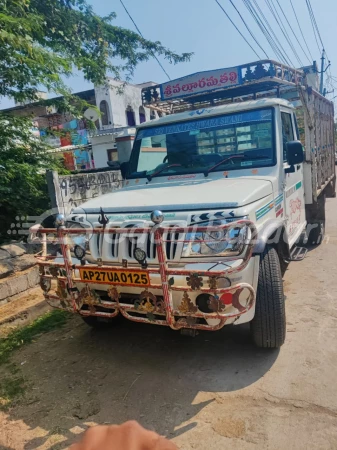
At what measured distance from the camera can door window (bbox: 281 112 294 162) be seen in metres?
4.00

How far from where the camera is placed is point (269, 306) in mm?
2928

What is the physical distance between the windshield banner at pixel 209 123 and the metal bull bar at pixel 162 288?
5.93 ft

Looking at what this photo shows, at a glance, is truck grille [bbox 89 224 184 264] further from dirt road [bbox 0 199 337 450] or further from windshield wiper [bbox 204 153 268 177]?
windshield wiper [bbox 204 153 268 177]

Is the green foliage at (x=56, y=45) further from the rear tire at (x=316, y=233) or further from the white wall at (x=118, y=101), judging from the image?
the white wall at (x=118, y=101)

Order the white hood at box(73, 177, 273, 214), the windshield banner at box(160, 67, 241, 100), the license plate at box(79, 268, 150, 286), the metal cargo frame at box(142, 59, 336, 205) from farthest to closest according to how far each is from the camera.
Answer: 1. the windshield banner at box(160, 67, 241, 100)
2. the metal cargo frame at box(142, 59, 336, 205)
3. the white hood at box(73, 177, 273, 214)
4. the license plate at box(79, 268, 150, 286)

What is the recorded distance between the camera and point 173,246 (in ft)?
9.18

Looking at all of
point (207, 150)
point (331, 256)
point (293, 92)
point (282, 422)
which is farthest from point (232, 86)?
point (282, 422)

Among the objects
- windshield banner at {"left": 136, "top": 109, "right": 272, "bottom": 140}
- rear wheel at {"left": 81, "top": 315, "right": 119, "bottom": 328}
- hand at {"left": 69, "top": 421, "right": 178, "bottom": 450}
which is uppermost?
windshield banner at {"left": 136, "top": 109, "right": 272, "bottom": 140}

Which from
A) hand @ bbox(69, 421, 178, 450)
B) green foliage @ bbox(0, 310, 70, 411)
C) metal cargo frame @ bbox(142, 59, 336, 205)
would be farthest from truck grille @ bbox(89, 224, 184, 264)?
Answer: metal cargo frame @ bbox(142, 59, 336, 205)

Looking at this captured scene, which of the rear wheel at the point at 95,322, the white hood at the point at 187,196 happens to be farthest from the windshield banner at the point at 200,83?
the rear wheel at the point at 95,322

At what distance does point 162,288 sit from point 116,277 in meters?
0.39

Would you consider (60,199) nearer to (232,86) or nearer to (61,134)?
(61,134)

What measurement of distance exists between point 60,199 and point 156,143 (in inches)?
86.2

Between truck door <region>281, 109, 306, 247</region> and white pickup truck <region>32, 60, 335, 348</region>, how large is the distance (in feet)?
0.05
